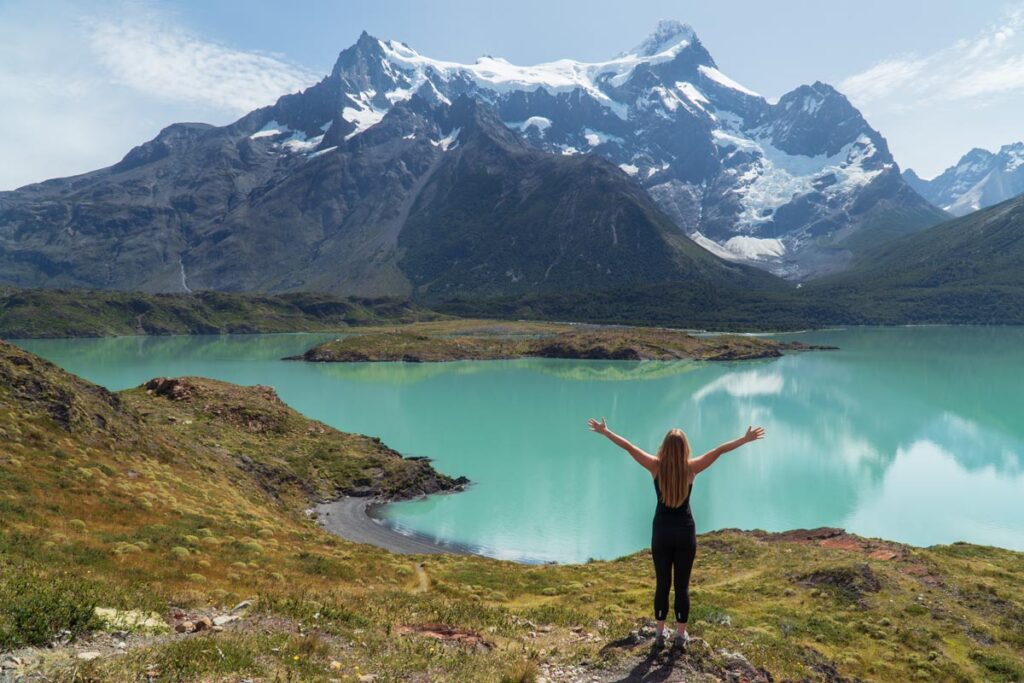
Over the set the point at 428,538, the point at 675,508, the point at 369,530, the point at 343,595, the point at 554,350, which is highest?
the point at 675,508

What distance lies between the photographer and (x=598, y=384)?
138500 mm

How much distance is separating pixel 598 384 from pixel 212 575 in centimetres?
12313

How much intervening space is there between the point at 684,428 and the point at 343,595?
8012cm

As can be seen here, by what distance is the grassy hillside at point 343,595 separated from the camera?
36.5ft

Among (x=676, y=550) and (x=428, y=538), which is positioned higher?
(x=676, y=550)

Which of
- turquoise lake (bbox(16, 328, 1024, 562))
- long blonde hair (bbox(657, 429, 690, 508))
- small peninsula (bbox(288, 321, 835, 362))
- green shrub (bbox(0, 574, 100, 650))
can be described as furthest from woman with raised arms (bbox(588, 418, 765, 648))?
small peninsula (bbox(288, 321, 835, 362))

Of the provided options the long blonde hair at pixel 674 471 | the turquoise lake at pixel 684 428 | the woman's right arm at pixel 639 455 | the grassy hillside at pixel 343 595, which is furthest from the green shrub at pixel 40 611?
the turquoise lake at pixel 684 428

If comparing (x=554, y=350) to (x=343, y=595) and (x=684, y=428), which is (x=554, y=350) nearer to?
(x=684, y=428)

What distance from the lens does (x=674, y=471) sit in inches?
419

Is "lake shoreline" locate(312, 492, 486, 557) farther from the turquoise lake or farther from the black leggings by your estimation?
the black leggings

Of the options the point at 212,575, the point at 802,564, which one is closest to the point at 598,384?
the point at 802,564

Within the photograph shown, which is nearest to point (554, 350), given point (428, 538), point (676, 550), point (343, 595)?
point (428, 538)

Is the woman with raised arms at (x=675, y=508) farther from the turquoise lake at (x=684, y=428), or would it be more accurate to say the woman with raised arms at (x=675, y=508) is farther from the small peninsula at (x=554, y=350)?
the small peninsula at (x=554, y=350)

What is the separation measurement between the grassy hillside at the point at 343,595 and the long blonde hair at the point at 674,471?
3.63 m
